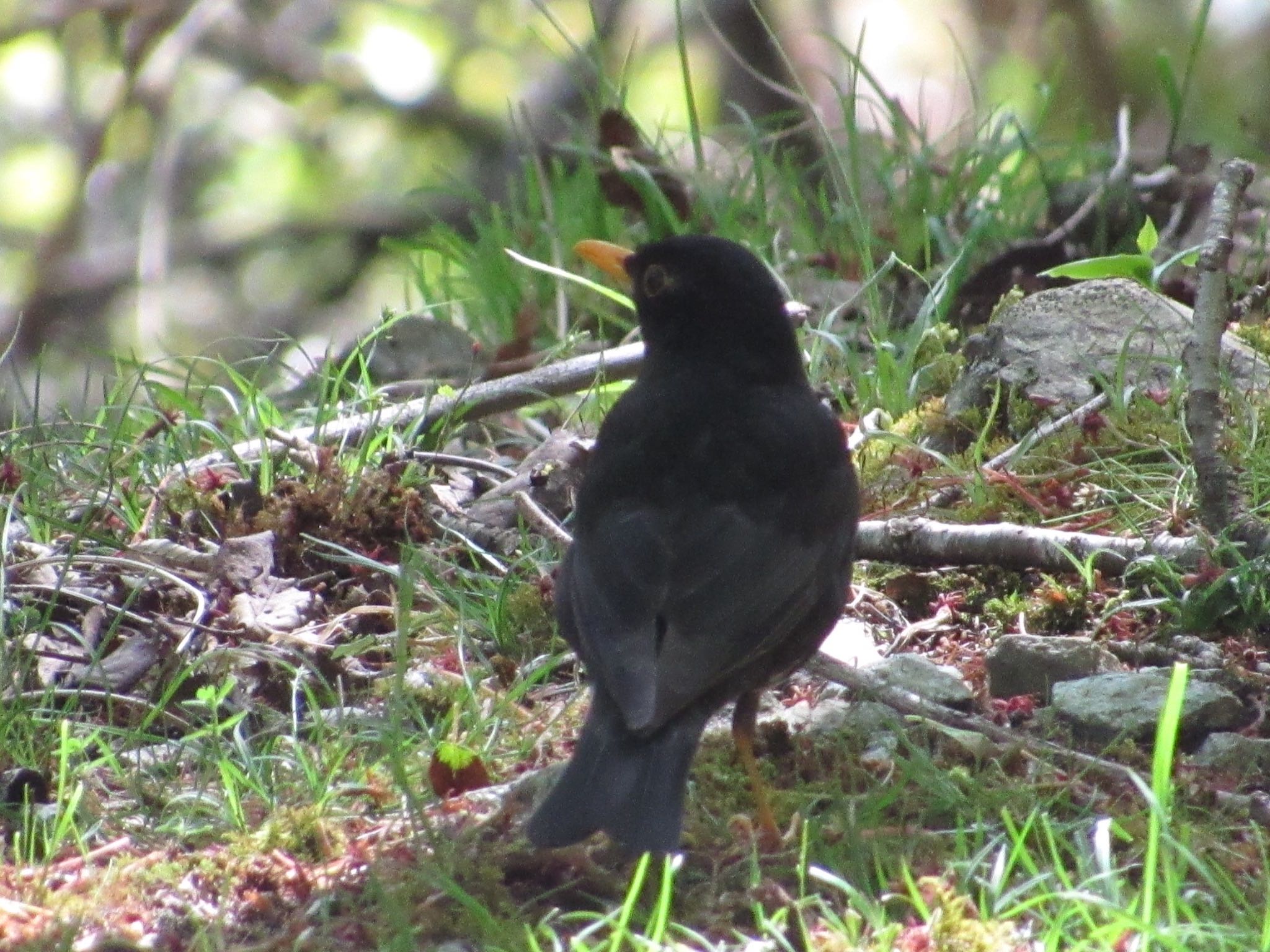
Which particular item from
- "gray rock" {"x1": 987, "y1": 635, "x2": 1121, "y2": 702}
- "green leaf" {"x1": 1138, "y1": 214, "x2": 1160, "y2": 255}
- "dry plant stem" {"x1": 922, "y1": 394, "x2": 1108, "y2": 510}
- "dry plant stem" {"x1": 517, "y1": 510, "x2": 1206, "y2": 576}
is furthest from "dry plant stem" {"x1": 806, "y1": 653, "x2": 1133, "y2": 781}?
"green leaf" {"x1": 1138, "y1": 214, "x2": 1160, "y2": 255}

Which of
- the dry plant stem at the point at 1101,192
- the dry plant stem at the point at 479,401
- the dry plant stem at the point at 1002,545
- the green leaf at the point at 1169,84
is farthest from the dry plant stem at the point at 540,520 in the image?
the green leaf at the point at 1169,84

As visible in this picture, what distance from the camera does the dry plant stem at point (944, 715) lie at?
10.6 ft

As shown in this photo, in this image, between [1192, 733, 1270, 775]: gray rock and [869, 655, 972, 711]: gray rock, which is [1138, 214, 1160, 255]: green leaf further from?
[1192, 733, 1270, 775]: gray rock

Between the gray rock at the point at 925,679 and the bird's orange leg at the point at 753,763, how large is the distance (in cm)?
36

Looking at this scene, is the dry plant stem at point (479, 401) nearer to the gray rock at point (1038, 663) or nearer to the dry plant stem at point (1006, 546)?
the dry plant stem at point (1006, 546)

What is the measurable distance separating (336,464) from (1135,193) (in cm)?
348

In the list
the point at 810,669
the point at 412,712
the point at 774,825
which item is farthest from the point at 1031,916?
the point at 412,712

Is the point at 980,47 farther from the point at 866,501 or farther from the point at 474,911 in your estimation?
the point at 474,911

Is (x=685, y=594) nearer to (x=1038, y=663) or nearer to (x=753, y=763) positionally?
(x=753, y=763)

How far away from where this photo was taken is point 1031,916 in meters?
2.65

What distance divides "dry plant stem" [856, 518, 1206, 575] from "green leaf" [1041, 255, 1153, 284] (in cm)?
74

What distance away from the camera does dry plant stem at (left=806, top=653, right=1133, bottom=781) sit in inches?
127

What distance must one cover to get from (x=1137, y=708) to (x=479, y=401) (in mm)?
2367

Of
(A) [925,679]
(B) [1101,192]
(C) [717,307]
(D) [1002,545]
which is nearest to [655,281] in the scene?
(C) [717,307]
